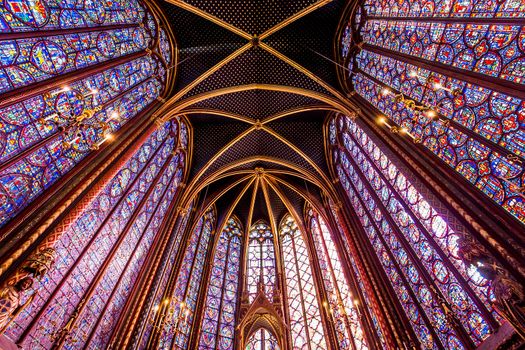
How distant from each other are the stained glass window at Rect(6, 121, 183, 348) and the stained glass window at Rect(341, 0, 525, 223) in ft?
26.8

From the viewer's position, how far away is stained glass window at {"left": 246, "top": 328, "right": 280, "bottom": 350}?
10.3m

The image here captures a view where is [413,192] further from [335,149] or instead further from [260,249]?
[260,249]

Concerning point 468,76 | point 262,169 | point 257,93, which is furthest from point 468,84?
point 262,169

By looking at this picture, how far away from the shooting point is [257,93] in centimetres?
1324

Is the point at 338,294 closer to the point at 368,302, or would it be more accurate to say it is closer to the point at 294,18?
the point at 368,302

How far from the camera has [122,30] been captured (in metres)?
9.03

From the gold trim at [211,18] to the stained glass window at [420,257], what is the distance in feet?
20.5

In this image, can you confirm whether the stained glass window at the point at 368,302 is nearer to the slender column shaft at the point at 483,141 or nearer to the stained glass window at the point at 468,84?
the stained glass window at the point at 468,84

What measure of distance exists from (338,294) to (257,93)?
932 cm

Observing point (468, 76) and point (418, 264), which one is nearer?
point (468, 76)

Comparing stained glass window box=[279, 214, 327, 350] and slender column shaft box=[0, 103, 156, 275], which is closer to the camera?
slender column shaft box=[0, 103, 156, 275]

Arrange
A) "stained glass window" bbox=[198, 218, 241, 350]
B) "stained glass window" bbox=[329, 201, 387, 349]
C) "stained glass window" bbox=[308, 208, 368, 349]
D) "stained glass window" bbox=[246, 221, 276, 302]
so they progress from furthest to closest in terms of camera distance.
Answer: "stained glass window" bbox=[246, 221, 276, 302]
"stained glass window" bbox=[198, 218, 241, 350]
"stained glass window" bbox=[308, 208, 368, 349]
"stained glass window" bbox=[329, 201, 387, 349]

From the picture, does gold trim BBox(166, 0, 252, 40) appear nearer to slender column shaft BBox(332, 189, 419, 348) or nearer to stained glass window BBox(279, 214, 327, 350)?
slender column shaft BBox(332, 189, 419, 348)

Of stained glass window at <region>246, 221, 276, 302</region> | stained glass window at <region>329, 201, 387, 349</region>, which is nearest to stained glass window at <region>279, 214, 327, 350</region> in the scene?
stained glass window at <region>246, 221, 276, 302</region>
